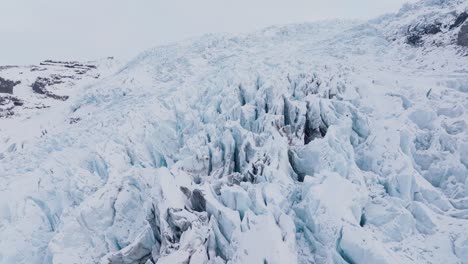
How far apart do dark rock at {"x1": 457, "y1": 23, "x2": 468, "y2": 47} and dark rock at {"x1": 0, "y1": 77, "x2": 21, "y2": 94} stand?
3853cm

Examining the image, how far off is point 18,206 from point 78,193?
182 cm

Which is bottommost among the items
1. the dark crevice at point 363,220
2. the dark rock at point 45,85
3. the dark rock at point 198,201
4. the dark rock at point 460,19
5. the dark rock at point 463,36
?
the dark rock at point 45,85

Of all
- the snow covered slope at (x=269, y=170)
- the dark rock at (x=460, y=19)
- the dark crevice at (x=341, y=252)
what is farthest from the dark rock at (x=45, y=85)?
the dark crevice at (x=341, y=252)

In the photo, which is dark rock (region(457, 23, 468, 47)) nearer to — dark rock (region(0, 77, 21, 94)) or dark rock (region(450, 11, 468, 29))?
dark rock (region(450, 11, 468, 29))

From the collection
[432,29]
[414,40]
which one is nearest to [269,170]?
[414,40]

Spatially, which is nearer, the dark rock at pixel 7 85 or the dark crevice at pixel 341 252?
the dark crevice at pixel 341 252

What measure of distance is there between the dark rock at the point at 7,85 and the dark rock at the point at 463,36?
38535mm

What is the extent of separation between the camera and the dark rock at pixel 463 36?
55.1 feet

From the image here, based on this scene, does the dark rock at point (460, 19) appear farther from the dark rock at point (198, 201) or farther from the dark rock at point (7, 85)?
the dark rock at point (7, 85)

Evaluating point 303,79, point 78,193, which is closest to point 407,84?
point 303,79

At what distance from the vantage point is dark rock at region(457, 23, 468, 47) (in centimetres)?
1679

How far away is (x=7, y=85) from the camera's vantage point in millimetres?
37156

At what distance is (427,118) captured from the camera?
12.0 m

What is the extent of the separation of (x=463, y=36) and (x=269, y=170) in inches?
528
